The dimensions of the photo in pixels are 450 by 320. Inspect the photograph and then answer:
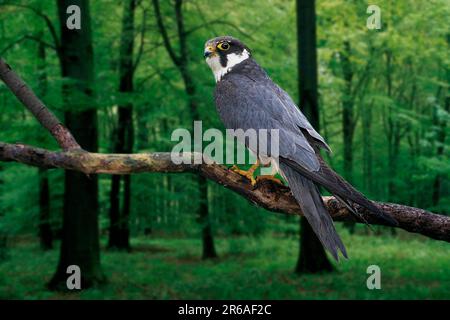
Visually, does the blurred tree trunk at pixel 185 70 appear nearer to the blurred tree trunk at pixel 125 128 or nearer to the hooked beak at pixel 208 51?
the blurred tree trunk at pixel 125 128

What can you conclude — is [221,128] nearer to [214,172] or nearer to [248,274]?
[248,274]

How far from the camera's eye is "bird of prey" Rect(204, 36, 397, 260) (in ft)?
8.37

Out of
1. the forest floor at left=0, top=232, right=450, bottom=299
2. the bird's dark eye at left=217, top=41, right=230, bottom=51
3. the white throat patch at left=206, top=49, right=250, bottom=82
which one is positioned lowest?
the forest floor at left=0, top=232, right=450, bottom=299

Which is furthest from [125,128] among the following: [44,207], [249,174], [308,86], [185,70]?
[249,174]

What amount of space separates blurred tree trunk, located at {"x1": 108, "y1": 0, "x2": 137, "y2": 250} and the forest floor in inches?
38.2

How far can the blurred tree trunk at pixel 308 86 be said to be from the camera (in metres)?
9.97

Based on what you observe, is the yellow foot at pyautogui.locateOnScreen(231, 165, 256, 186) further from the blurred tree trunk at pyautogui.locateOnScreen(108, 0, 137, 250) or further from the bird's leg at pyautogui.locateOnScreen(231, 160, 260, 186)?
the blurred tree trunk at pyautogui.locateOnScreen(108, 0, 137, 250)

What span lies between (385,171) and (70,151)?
18212mm

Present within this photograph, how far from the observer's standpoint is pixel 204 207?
12.7 metres

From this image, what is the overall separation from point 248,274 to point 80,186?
Result: 14.6 feet

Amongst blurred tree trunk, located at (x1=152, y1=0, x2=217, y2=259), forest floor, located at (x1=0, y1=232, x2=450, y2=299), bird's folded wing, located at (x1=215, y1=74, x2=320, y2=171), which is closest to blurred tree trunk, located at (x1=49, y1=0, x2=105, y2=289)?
forest floor, located at (x1=0, y1=232, x2=450, y2=299)

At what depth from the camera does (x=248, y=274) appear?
37.0 feet

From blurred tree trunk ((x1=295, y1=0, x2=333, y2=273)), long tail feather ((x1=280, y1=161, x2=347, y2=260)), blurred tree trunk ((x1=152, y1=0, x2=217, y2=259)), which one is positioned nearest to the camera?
long tail feather ((x1=280, y1=161, x2=347, y2=260))

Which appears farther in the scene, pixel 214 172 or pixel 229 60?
pixel 229 60
